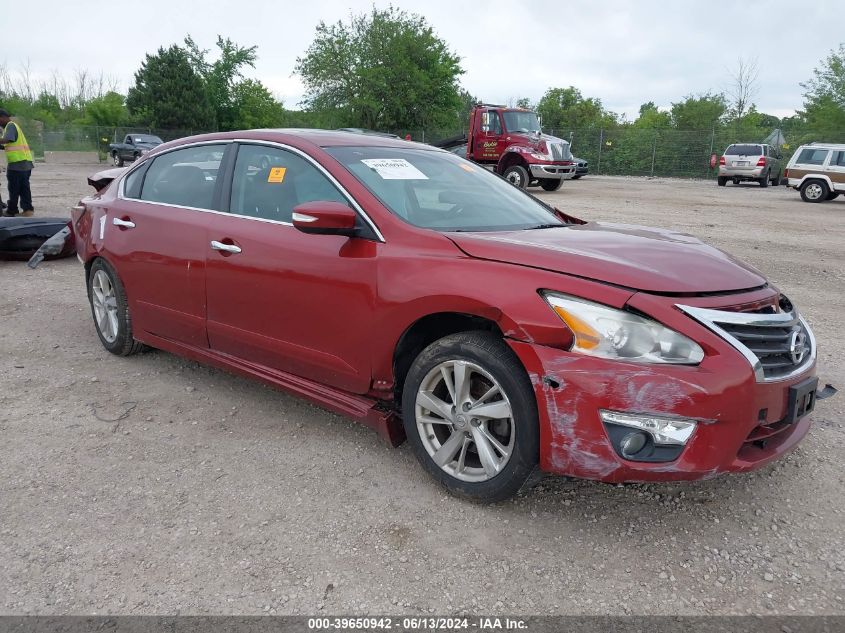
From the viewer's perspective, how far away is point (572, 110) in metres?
65.1

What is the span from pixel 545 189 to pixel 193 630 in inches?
800

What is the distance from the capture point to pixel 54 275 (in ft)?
25.3

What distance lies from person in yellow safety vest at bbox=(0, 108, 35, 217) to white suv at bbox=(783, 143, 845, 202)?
64.2ft

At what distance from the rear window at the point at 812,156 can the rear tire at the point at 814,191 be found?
56cm

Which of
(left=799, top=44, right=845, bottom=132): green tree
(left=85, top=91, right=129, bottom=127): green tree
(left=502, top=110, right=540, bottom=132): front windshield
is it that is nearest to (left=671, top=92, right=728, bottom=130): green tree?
(left=799, top=44, right=845, bottom=132): green tree

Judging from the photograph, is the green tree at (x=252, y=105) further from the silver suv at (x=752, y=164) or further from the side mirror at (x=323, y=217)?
the side mirror at (x=323, y=217)

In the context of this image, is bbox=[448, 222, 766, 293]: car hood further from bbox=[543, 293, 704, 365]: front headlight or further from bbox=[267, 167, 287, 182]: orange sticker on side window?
bbox=[267, 167, 287, 182]: orange sticker on side window

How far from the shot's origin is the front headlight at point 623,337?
8.00 feet

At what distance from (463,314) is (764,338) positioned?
117cm

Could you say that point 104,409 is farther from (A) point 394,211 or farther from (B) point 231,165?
(A) point 394,211

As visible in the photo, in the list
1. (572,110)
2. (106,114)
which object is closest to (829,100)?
(572,110)

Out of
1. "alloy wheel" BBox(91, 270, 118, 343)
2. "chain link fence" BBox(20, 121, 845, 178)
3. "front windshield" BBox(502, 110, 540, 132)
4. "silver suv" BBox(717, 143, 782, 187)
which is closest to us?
"alloy wheel" BBox(91, 270, 118, 343)

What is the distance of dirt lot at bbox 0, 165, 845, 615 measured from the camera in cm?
235

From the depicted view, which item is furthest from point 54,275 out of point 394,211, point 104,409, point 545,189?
point 545,189
